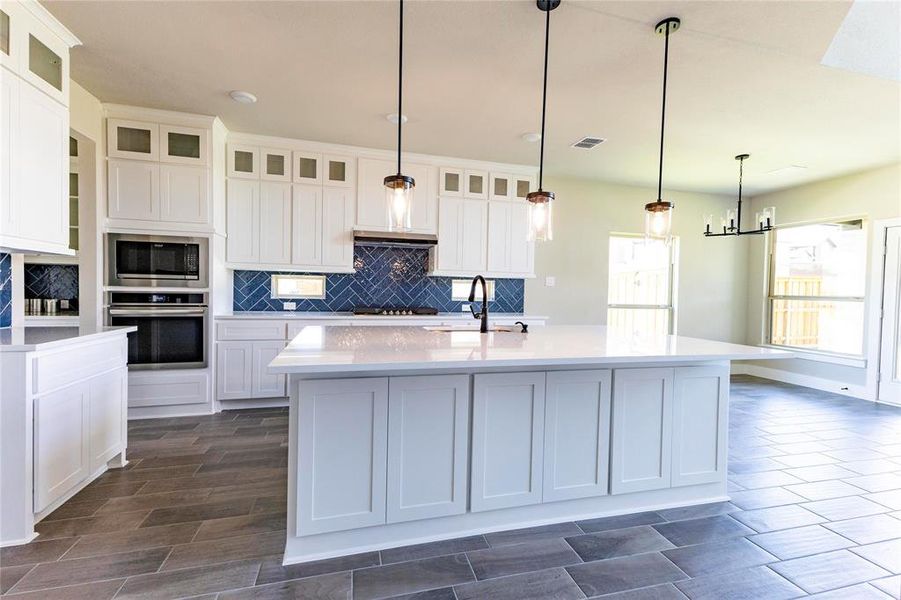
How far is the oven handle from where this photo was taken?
3.41 metres

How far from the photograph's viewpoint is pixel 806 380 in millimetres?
5316

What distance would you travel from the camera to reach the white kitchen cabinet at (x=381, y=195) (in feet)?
14.2

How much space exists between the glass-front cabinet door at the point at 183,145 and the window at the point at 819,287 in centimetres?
702

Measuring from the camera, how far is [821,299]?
5.34 meters

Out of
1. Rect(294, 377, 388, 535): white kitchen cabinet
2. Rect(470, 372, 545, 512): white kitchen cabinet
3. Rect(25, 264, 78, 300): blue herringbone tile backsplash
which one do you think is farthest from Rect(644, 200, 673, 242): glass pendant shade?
Rect(25, 264, 78, 300): blue herringbone tile backsplash

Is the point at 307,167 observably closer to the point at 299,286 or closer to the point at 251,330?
the point at 299,286

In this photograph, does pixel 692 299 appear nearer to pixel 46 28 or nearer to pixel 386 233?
pixel 386 233

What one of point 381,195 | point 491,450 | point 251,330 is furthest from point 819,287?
point 251,330

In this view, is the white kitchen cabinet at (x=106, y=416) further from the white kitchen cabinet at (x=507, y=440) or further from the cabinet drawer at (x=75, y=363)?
the white kitchen cabinet at (x=507, y=440)

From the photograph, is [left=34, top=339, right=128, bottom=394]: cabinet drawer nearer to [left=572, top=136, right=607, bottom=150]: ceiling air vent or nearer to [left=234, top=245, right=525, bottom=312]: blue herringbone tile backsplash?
[left=234, top=245, right=525, bottom=312]: blue herringbone tile backsplash

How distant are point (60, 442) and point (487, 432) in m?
2.11

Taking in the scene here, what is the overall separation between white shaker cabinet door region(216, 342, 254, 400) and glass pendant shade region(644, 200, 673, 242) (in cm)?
342

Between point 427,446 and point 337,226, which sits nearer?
point 427,446

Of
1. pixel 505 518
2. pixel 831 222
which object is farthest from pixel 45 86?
pixel 831 222
